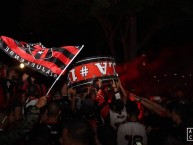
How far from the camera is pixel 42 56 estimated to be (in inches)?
300

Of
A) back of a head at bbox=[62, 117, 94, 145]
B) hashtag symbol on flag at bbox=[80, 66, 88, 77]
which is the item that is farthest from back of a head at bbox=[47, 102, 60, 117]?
hashtag symbol on flag at bbox=[80, 66, 88, 77]

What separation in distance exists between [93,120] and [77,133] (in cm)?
385

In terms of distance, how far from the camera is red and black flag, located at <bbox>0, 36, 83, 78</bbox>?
7.32m

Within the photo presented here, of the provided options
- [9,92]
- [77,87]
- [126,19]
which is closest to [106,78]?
[77,87]

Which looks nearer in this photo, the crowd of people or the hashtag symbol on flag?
the crowd of people

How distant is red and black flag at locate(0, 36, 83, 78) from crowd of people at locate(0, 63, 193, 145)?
0.55 metres

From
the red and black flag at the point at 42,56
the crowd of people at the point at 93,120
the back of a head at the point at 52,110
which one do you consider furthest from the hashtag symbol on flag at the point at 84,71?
the back of a head at the point at 52,110

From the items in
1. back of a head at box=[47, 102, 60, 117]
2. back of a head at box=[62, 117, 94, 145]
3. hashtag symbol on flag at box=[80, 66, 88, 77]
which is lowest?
back of a head at box=[62, 117, 94, 145]

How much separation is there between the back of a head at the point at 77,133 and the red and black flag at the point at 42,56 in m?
2.74

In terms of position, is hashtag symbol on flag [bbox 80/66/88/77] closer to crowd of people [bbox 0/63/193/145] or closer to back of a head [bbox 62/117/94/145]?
crowd of people [bbox 0/63/193/145]

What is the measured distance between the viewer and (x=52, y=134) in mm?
6656

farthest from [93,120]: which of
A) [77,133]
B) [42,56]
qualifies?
[77,133]

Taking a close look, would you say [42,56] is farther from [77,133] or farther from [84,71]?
[77,133]

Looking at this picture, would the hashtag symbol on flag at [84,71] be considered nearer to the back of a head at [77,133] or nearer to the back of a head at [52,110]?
the back of a head at [52,110]
